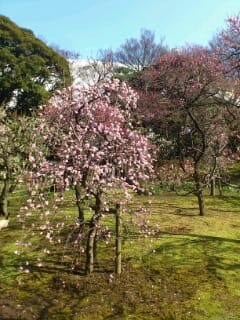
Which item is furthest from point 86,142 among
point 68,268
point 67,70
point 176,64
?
point 67,70

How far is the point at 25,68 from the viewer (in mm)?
34344

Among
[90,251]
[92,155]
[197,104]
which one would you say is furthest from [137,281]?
[197,104]

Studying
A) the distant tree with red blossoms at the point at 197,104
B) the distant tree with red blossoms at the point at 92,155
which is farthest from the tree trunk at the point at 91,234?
the distant tree with red blossoms at the point at 197,104

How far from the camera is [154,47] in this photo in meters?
43.1

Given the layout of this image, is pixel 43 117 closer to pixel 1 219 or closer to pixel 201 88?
pixel 1 219

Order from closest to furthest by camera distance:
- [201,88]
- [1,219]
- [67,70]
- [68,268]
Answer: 1. [68,268]
2. [1,219]
3. [201,88]
4. [67,70]

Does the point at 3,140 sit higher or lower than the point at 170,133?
lower

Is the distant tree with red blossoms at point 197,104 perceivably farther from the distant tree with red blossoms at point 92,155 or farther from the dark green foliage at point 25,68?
the dark green foliage at point 25,68

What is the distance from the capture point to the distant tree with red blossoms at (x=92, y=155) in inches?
422

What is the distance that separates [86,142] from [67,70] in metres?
27.5

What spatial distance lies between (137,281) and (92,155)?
344 cm

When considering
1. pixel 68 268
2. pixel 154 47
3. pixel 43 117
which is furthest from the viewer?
pixel 154 47

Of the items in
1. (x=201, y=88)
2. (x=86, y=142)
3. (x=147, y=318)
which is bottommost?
(x=147, y=318)

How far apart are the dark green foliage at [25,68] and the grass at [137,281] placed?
21128mm
